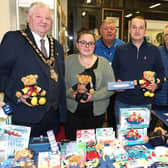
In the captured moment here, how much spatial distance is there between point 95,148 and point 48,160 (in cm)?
33

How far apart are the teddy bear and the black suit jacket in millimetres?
76

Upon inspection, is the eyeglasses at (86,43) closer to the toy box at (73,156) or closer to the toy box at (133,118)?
the toy box at (133,118)

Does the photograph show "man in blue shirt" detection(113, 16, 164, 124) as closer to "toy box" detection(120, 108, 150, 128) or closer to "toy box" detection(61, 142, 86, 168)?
"toy box" detection(120, 108, 150, 128)

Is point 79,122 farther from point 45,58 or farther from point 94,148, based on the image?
point 45,58

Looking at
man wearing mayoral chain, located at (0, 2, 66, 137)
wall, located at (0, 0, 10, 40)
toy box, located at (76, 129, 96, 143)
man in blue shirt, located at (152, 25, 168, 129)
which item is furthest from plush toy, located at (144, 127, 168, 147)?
wall, located at (0, 0, 10, 40)

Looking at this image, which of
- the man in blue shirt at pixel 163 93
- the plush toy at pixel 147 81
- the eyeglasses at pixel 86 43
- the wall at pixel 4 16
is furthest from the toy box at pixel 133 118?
the wall at pixel 4 16

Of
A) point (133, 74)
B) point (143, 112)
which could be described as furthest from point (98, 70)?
point (143, 112)

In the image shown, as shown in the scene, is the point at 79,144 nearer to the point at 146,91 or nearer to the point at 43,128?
the point at 43,128

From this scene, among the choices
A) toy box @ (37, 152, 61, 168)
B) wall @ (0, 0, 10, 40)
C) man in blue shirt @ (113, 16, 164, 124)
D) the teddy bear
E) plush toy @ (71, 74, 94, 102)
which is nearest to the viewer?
toy box @ (37, 152, 61, 168)

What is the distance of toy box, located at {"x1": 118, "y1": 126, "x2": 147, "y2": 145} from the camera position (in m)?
1.32

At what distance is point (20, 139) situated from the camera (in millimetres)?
1182

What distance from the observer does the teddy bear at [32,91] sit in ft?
4.23

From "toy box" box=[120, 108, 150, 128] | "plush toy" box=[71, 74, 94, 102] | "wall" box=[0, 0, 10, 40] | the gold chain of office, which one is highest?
"wall" box=[0, 0, 10, 40]

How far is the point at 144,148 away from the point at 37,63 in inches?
37.9
